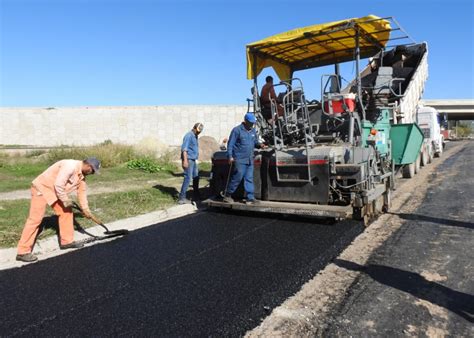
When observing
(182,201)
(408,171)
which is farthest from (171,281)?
(408,171)

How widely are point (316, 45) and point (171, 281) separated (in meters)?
5.42

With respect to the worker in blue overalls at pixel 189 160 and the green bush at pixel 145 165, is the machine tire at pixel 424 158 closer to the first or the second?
the green bush at pixel 145 165

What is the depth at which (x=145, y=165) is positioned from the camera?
42.4 ft

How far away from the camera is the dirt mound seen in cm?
1716

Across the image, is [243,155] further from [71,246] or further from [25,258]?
[25,258]

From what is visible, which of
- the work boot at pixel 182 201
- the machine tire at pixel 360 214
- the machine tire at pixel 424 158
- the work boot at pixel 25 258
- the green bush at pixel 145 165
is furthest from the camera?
the machine tire at pixel 424 158

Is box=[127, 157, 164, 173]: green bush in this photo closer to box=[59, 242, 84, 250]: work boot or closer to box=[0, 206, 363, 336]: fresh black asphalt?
box=[0, 206, 363, 336]: fresh black asphalt

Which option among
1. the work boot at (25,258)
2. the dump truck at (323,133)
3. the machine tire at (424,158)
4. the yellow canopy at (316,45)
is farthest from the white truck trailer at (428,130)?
the work boot at (25,258)

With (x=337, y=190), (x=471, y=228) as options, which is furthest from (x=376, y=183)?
(x=471, y=228)

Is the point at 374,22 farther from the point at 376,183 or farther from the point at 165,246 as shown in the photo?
the point at 165,246

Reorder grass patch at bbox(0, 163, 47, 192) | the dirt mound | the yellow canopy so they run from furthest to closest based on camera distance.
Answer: the dirt mound < grass patch at bbox(0, 163, 47, 192) < the yellow canopy

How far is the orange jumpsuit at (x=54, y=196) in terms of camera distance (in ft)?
15.1

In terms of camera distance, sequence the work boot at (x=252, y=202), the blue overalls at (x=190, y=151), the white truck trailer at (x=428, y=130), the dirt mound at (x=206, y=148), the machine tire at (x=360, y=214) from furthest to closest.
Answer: the dirt mound at (x=206, y=148) < the white truck trailer at (x=428, y=130) < the blue overalls at (x=190, y=151) < the work boot at (x=252, y=202) < the machine tire at (x=360, y=214)

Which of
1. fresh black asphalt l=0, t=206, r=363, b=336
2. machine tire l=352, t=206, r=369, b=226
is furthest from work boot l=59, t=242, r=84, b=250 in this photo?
machine tire l=352, t=206, r=369, b=226
